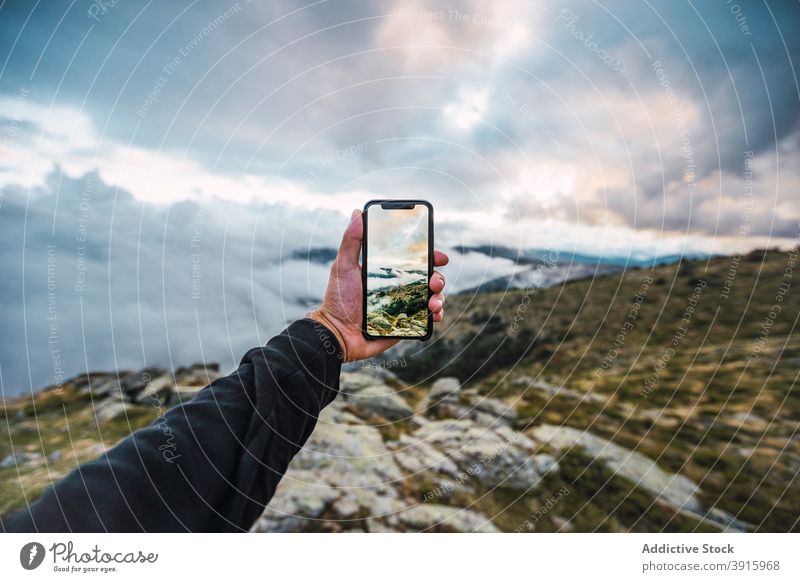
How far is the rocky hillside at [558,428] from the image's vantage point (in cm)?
290

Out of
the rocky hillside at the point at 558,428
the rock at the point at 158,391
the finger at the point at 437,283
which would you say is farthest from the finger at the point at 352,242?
the rock at the point at 158,391

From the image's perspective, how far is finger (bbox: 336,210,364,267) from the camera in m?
2.22

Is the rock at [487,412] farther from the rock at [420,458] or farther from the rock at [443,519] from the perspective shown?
the rock at [443,519]

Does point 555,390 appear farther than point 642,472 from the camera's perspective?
Yes

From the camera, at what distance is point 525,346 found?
17.5 ft

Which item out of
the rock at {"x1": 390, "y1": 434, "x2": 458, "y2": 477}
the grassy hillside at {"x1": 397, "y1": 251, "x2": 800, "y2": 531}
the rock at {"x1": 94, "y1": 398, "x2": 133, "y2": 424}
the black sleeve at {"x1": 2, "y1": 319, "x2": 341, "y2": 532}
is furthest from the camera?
the rock at {"x1": 94, "y1": 398, "x2": 133, "y2": 424}

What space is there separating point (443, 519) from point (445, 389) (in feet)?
6.22

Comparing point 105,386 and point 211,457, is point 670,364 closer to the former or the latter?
point 211,457

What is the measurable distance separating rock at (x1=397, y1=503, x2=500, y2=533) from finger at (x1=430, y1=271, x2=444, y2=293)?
1.63m

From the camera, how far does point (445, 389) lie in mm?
4727

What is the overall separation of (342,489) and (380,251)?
6.13 feet

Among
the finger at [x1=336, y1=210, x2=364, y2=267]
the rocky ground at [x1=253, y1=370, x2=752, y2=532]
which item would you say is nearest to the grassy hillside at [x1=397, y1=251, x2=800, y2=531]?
the rocky ground at [x1=253, y1=370, x2=752, y2=532]

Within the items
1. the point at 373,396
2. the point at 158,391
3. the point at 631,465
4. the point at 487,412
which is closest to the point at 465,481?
the point at 487,412

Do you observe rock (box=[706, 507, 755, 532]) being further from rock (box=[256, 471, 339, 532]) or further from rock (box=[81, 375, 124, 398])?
rock (box=[81, 375, 124, 398])
